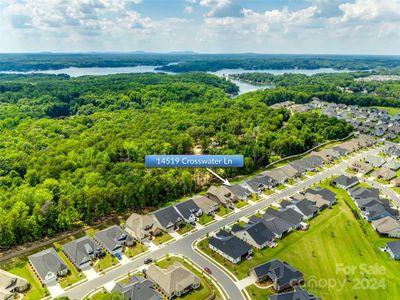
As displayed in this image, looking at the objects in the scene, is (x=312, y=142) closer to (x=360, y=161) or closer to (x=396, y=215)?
(x=360, y=161)

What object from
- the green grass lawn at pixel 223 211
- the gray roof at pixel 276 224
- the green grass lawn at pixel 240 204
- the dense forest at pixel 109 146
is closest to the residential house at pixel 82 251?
the dense forest at pixel 109 146

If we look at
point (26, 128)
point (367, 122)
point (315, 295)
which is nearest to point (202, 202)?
point (315, 295)

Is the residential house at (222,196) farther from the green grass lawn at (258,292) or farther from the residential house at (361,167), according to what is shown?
the residential house at (361,167)

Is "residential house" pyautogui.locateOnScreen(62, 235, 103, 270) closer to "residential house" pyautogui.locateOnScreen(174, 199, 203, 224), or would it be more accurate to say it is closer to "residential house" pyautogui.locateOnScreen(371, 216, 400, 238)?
"residential house" pyautogui.locateOnScreen(174, 199, 203, 224)

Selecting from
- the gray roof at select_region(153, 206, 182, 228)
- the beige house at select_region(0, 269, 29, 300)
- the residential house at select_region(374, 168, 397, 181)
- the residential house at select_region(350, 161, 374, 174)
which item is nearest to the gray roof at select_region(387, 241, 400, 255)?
the residential house at select_region(374, 168, 397, 181)

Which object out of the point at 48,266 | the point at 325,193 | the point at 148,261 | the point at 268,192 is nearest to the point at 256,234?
the point at 148,261

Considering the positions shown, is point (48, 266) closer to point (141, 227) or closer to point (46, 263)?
point (46, 263)
